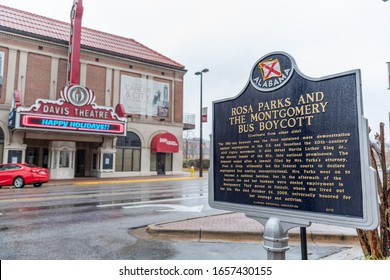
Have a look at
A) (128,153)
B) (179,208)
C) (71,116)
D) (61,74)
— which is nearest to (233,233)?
(179,208)

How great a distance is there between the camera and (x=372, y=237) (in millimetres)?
3514

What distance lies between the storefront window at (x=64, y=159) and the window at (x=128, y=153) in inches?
172

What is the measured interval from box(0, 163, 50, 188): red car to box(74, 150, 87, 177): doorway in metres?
9.68

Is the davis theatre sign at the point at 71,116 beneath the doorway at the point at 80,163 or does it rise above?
above

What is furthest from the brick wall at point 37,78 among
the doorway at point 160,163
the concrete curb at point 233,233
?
the concrete curb at point 233,233

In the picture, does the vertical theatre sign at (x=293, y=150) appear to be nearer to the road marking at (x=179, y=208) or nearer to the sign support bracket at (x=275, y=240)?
the sign support bracket at (x=275, y=240)

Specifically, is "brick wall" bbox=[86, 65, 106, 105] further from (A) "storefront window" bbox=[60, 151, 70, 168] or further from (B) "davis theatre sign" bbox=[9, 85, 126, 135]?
(A) "storefront window" bbox=[60, 151, 70, 168]

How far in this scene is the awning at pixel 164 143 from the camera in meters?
30.0

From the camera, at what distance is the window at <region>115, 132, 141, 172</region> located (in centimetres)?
2855

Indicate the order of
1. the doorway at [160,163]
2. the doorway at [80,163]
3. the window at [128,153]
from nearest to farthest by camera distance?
the doorway at [80,163] < the window at [128,153] < the doorway at [160,163]

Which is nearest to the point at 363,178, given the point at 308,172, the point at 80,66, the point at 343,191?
the point at 343,191

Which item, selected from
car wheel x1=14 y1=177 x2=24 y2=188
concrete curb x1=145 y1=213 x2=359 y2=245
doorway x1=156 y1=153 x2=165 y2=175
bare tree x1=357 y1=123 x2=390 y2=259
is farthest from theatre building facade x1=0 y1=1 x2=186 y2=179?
bare tree x1=357 y1=123 x2=390 y2=259

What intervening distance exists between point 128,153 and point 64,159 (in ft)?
19.2
